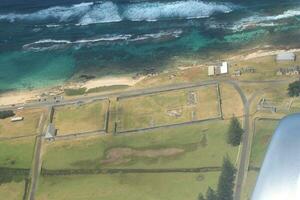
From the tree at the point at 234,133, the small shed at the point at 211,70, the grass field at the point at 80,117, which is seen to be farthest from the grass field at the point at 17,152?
the small shed at the point at 211,70

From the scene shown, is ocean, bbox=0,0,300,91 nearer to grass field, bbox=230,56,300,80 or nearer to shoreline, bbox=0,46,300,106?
shoreline, bbox=0,46,300,106

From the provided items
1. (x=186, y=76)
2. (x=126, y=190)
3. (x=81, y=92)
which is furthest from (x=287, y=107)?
(x=81, y=92)

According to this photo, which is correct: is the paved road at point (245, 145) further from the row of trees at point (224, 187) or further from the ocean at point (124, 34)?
the ocean at point (124, 34)

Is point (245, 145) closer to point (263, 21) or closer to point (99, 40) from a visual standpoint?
point (263, 21)

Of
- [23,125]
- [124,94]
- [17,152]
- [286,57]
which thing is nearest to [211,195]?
[124,94]

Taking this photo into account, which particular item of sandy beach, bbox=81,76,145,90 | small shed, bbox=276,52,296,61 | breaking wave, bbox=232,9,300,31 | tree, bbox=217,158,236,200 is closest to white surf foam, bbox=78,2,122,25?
sandy beach, bbox=81,76,145,90
